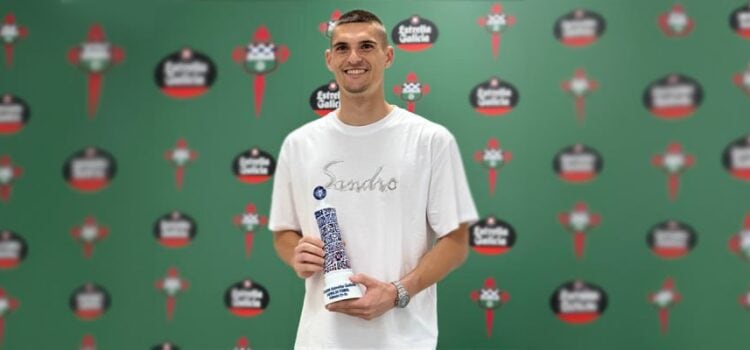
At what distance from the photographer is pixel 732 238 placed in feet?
6.64

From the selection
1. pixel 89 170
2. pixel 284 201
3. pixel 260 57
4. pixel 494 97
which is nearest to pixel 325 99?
pixel 260 57

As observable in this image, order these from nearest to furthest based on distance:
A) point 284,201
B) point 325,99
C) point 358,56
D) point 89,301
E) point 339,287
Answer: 1. point 339,287
2. point 358,56
3. point 284,201
4. point 325,99
5. point 89,301

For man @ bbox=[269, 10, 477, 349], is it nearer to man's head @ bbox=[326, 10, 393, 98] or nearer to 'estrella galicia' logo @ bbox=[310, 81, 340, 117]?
man's head @ bbox=[326, 10, 393, 98]

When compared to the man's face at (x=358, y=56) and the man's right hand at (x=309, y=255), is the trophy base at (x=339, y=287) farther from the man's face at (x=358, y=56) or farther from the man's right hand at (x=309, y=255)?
the man's face at (x=358, y=56)

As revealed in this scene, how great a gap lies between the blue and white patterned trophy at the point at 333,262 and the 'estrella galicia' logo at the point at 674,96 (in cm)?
118

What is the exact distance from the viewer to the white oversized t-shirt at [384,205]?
1.68 metres

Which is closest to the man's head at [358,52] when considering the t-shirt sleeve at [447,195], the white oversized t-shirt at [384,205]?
the white oversized t-shirt at [384,205]

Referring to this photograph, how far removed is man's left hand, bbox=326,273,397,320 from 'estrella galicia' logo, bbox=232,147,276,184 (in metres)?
0.72

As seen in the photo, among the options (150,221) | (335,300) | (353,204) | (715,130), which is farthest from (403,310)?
(715,130)

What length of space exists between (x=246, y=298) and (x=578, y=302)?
118 cm

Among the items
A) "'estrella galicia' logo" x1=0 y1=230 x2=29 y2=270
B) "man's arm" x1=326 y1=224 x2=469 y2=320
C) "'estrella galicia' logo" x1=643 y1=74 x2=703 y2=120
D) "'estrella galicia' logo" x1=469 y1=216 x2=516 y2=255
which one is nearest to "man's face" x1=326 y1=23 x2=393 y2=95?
"man's arm" x1=326 y1=224 x2=469 y2=320

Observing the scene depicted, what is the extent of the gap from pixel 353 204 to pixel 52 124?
1.31 meters

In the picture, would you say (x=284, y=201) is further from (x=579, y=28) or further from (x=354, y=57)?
(x=579, y=28)

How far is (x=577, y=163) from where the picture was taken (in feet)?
6.73
